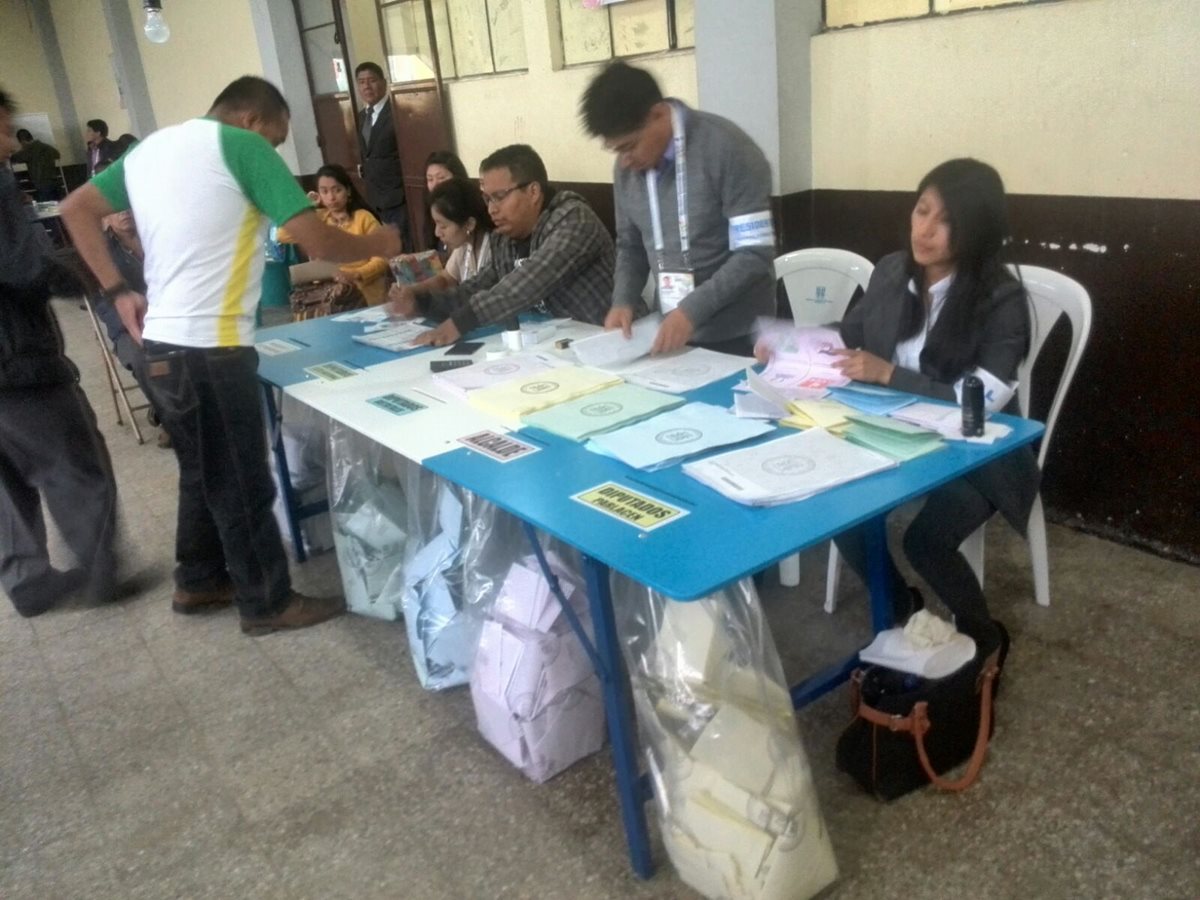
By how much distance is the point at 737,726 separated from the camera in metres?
1.31

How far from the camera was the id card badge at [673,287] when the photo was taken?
2141 mm

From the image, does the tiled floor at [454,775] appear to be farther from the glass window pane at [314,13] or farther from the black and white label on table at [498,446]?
the glass window pane at [314,13]

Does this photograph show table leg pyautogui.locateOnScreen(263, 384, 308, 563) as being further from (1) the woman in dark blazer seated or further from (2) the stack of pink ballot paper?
Result: (1) the woman in dark blazer seated

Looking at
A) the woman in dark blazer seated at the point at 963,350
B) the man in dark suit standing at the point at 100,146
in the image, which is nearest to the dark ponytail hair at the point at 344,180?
the woman in dark blazer seated at the point at 963,350

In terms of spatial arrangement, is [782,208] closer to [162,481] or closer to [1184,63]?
[1184,63]

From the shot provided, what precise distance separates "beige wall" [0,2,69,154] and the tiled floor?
10.7 metres

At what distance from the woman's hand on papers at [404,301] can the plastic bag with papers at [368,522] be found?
0.56m

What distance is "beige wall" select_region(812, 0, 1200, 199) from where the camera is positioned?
79.0 inches

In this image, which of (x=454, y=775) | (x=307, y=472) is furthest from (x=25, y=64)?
(x=454, y=775)

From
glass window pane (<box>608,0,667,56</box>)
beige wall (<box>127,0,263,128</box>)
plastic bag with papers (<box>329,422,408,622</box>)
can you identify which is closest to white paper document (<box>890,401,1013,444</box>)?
plastic bag with papers (<box>329,422,408,622</box>)

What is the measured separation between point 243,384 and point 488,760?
1.00 metres

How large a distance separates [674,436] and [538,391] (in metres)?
0.42

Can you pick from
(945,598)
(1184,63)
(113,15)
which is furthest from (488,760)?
(113,15)

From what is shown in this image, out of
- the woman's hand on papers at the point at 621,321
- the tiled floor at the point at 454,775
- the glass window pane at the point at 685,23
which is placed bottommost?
the tiled floor at the point at 454,775
